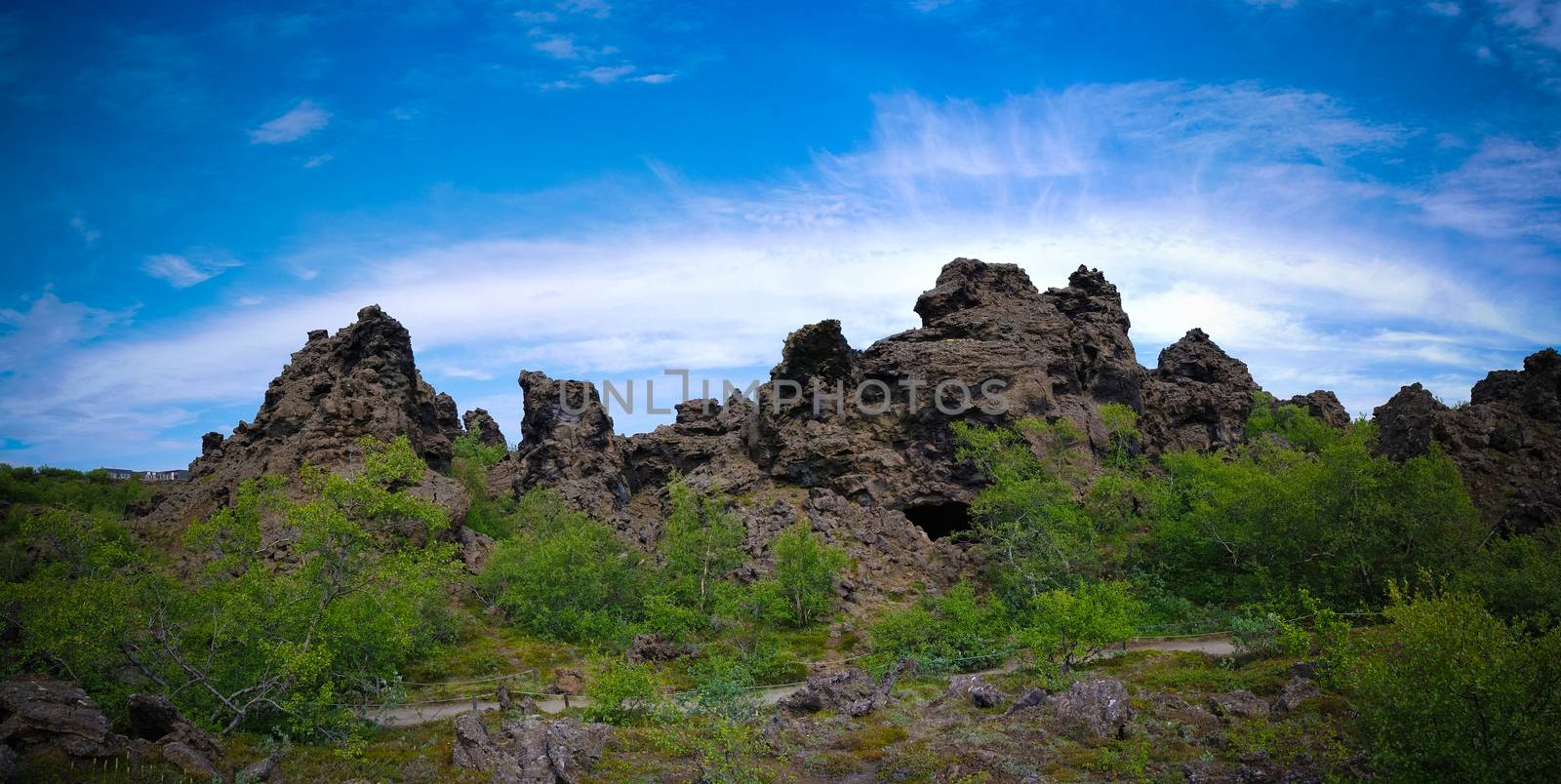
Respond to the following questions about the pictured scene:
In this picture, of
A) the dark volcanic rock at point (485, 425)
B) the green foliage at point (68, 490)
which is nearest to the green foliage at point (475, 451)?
the dark volcanic rock at point (485, 425)

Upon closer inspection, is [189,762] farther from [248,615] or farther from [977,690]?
[977,690]

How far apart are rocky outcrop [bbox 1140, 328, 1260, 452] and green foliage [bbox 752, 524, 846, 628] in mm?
32879

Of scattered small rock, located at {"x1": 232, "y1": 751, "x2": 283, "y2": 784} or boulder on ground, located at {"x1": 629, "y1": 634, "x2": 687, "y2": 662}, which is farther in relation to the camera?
boulder on ground, located at {"x1": 629, "y1": 634, "x2": 687, "y2": 662}

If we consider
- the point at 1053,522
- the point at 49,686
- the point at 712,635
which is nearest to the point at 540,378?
the point at 712,635

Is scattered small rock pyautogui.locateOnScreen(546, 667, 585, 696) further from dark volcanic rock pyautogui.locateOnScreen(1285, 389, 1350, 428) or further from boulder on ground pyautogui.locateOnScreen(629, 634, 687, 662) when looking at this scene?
dark volcanic rock pyautogui.locateOnScreen(1285, 389, 1350, 428)

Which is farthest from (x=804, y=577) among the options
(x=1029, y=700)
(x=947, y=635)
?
(x=1029, y=700)

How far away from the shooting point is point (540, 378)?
238 feet

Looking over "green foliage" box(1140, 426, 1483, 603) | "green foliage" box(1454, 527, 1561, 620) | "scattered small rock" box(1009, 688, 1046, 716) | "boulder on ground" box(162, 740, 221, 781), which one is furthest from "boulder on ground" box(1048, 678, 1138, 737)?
"boulder on ground" box(162, 740, 221, 781)

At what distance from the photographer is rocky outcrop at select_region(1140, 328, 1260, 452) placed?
2628 inches

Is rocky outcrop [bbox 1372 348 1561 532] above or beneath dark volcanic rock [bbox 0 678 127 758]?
above

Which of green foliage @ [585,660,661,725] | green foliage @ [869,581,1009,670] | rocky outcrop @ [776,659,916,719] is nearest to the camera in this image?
green foliage @ [585,660,661,725]

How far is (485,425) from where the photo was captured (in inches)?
4242

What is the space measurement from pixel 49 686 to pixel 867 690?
24.4m

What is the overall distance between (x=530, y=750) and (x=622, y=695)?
221 inches
